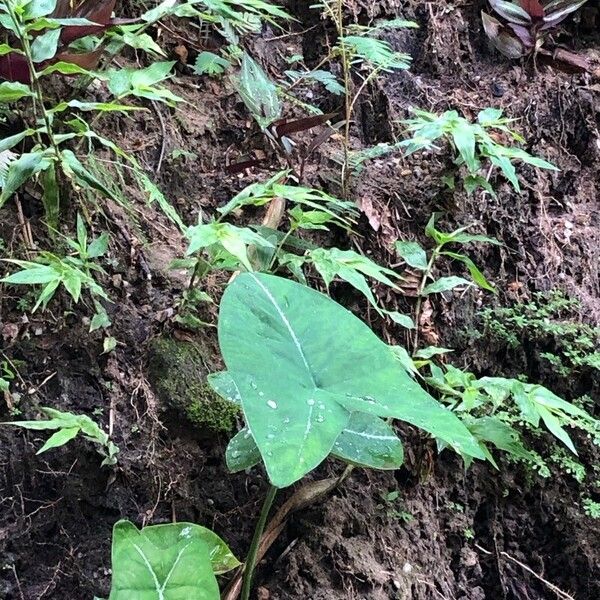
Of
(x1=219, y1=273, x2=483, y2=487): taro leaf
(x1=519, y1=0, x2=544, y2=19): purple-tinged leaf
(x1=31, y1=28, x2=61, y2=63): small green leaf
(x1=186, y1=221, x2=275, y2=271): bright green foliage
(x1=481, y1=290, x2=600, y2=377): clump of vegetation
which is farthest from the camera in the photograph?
(x1=519, y1=0, x2=544, y2=19): purple-tinged leaf

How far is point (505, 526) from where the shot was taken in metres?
1.81

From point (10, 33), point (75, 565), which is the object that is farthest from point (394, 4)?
point (75, 565)

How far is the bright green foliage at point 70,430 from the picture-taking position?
1173 millimetres

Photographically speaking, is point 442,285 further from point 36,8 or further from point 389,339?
point 36,8

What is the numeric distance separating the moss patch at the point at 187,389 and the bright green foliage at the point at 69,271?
0.18 metres

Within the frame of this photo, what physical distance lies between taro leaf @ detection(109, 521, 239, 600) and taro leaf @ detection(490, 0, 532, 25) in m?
2.63

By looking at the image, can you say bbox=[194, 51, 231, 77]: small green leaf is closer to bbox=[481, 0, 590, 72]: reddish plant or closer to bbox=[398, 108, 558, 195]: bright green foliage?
bbox=[398, 108, 558, 195]: bright green foliage

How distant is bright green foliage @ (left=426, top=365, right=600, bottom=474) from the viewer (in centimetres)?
142

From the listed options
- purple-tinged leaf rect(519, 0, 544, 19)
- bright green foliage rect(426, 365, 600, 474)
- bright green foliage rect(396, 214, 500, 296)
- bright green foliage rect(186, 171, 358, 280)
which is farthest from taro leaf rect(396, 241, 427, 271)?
purple-tinged leaf rect(519, 0, 544, 19)

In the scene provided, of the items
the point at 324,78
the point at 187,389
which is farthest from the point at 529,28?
the point at 187,389

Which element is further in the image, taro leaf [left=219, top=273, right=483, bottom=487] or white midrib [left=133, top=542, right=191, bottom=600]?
white midrib [left=133, top=542, right=191, bottom=600]

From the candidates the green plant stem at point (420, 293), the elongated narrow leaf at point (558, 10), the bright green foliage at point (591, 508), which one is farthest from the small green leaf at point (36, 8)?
the elongated narrow leaf at point (558, 10)

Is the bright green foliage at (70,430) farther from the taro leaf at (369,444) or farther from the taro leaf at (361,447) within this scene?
the taro leaf at (369,444)

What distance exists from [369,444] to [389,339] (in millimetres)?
737
